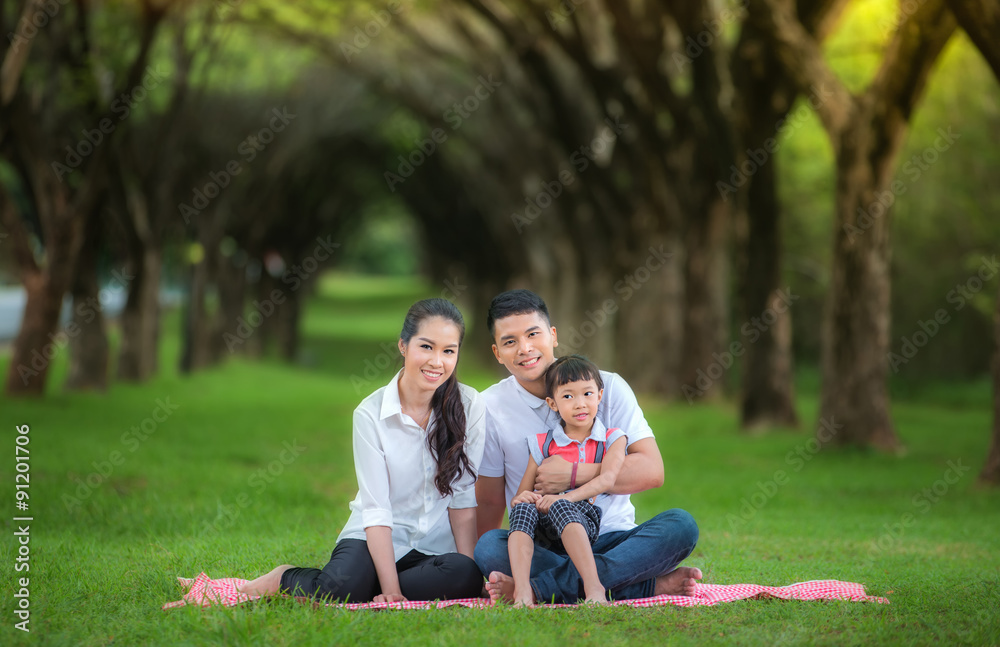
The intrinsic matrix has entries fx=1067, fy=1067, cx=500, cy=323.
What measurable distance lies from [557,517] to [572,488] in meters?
0.18

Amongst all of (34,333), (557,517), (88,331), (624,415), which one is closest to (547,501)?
(557,517)

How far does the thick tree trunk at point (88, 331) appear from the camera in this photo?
54.4ft

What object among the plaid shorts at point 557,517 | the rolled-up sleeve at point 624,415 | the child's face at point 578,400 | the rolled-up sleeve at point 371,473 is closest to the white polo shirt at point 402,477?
the rolled-up sleeve at point 371,473

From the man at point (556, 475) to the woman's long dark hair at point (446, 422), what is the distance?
0.75 feet

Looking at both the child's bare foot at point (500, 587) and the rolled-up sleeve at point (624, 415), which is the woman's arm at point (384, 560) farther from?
the rolled-up sleeve at point (624, 415)

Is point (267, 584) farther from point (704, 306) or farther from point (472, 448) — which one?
point (704, 306)

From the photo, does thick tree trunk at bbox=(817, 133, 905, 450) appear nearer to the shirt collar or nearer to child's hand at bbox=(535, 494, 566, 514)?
the shirt collar

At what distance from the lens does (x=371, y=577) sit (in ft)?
16.8

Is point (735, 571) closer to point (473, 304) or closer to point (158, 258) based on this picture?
point (158, 258)

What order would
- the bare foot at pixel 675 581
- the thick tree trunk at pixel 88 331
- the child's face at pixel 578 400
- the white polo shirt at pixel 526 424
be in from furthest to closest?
1. the thick tree trunk at pixel 88 331
2. the bare foot at pixel 675 581
3. the white polo shirt at pixel 526 424
4. the child's face at pixel 578 400

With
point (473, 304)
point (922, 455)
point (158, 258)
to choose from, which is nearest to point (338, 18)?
point (158, 258)

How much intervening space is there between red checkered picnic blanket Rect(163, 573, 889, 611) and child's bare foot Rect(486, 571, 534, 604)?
0.06 metres

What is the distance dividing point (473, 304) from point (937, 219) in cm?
1804

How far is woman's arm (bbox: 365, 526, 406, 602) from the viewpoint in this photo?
16.4 ft
